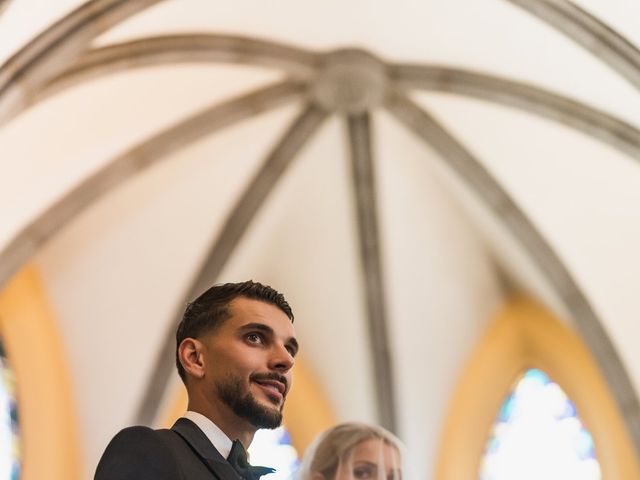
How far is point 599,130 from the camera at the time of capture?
30.3 feet

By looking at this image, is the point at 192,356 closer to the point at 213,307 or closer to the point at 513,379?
the point at 213,307

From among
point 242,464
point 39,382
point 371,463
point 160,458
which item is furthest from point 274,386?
point 39,382

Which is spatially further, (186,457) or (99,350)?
(99,350)

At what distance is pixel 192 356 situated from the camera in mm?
2488

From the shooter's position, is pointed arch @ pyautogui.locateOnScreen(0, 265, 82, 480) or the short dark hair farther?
pointed arch @ pyautogui.locateOnScreen(0, 265, 82, 480)

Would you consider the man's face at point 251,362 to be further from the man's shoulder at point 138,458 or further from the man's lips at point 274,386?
the man's shoulder at point 138,458

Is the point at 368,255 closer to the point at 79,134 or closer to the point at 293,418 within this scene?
the point at 293,418

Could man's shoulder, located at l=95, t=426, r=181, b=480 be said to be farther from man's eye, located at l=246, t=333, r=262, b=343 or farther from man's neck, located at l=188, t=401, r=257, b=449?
man's eye, located at l=246, t=333, r=262, b=343

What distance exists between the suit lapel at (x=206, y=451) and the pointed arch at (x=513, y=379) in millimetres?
8141

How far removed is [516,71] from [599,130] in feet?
2.52

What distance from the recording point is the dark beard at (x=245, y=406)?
2383 mm

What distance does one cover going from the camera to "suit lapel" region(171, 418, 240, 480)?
2.23m

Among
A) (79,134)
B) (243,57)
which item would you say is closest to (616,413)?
(243,57)

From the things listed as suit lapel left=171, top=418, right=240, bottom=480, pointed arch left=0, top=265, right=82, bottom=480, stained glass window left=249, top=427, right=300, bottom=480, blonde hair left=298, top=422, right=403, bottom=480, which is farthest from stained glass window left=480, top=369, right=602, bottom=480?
suit lapel left=171, top=418, right=240, bottom=480
